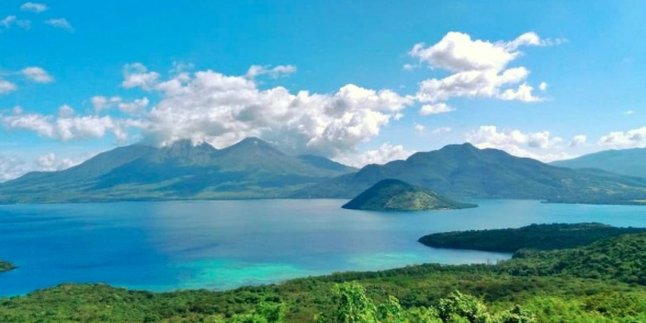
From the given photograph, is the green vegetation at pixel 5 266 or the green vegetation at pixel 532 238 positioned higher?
the green vegetation at pixel 532 238

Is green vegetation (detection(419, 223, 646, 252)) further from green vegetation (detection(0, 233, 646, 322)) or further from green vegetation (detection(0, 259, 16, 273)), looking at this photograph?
green vegetation (detection(0, 259, 16, 273))

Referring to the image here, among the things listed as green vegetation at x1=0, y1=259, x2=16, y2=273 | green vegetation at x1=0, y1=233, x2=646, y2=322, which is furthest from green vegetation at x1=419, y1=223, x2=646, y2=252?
green vegetation at x1=0, y1=259, x2=16, y2=273

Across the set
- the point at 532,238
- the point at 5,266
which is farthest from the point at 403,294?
the point at 5,266

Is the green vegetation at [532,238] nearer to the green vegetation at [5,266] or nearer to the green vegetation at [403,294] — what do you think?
the green vegetation at [403,294]

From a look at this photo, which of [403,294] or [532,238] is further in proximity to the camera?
[532,238]

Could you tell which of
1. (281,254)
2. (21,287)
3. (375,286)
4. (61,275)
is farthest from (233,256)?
(375,286)

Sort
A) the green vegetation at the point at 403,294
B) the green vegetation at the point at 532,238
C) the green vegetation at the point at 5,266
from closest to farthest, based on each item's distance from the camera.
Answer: the green vegetation at the point at 403,294 < the green vegetation at the point at 5,266 < the green vegetation at the point at 532,238

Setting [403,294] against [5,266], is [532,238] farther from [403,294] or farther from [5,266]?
[5,266]

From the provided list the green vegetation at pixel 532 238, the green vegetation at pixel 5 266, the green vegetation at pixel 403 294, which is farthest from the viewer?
the green vegetation at pixel 532 238

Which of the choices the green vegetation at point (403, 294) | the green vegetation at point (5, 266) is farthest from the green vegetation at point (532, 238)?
the green vegetation at point (5, 266)
